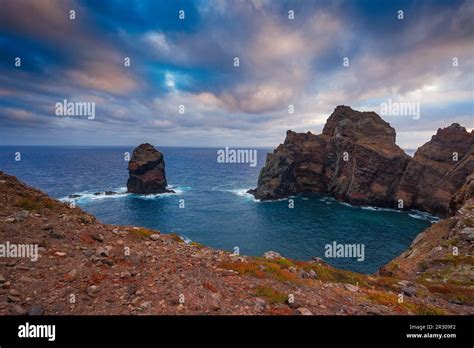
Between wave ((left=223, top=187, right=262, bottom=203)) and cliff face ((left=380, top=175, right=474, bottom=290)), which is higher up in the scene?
cliff face ((left=380, top=175, right=474, bottom=290))

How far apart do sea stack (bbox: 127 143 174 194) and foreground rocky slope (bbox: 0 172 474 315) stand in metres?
115

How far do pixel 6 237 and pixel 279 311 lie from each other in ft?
46.9

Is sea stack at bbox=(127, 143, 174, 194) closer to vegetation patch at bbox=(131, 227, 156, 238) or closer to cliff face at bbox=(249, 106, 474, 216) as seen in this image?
cliff face at bbox=(249, 106, 474, 216)

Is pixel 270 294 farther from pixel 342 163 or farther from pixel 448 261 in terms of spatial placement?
pixel 342 163

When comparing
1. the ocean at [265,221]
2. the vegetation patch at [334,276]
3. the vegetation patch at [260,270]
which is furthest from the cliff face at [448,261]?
the ocean at [265,221]

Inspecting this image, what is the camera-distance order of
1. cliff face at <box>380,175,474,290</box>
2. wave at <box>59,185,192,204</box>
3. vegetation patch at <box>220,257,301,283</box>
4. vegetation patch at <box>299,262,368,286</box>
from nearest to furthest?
vegetation patch at <box>220,257,301,283</box> → vegetation patch at <box>299,262,368,286</box> → cliff face at <box>380,175,474,290</box> → wave at <box>59,185,192,204</box>

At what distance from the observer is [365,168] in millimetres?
116125

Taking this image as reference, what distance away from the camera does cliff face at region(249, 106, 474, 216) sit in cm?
10269

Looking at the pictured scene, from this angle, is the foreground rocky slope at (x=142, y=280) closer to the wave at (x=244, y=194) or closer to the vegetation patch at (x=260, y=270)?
the vegetation patch at (x=260, y=270)

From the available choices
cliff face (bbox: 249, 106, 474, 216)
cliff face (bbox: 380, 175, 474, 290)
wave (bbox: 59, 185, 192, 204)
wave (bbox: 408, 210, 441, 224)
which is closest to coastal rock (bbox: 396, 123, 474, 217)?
cliff face (bbox: 249, 106, 474, 216)

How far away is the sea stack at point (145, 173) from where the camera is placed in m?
127

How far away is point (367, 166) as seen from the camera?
116250mm
